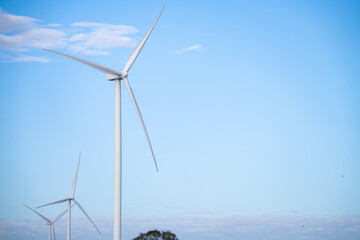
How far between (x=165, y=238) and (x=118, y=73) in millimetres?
60497

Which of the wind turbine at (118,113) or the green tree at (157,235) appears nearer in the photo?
the wind turbine at (118,113)

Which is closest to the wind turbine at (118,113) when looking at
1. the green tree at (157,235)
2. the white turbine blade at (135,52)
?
the white turbine blade at (135,52)

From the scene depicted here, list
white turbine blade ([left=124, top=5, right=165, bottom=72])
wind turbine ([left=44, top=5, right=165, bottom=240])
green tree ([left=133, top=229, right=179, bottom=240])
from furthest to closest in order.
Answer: green tree ([left=133, top=229, right=179, bottom=240]) → white turbine blade ([left=124, top=5, right=165, bottom=72]) → wind turbine ([left=44, top=5, right=165, bottom=240])

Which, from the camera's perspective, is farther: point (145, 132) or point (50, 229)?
point (50, 229)

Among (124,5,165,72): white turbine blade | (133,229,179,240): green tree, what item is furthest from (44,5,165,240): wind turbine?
(133,229,179,240): green tree

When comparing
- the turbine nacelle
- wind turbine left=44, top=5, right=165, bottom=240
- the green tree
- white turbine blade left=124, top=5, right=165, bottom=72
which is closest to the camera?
wind turbine left=44, top=5, right=165, bottom=240

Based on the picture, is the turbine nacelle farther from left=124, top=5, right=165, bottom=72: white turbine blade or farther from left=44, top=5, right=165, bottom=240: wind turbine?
left=124, top=5, right=165, bottom=72: white turbine blade

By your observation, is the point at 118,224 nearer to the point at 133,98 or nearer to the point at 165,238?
the point at 133,98

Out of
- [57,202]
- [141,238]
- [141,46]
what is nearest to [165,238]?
[141,238]

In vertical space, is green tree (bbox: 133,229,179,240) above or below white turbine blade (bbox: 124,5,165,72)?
below

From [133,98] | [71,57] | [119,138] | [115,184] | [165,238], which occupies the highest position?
[71,57]

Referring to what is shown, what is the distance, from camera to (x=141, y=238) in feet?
342

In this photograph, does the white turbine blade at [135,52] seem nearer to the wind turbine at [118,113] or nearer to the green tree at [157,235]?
the wind turbine at [118,113]

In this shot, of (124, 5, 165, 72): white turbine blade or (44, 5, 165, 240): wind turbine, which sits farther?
(124, 5, 165, 72): white turbine blade
